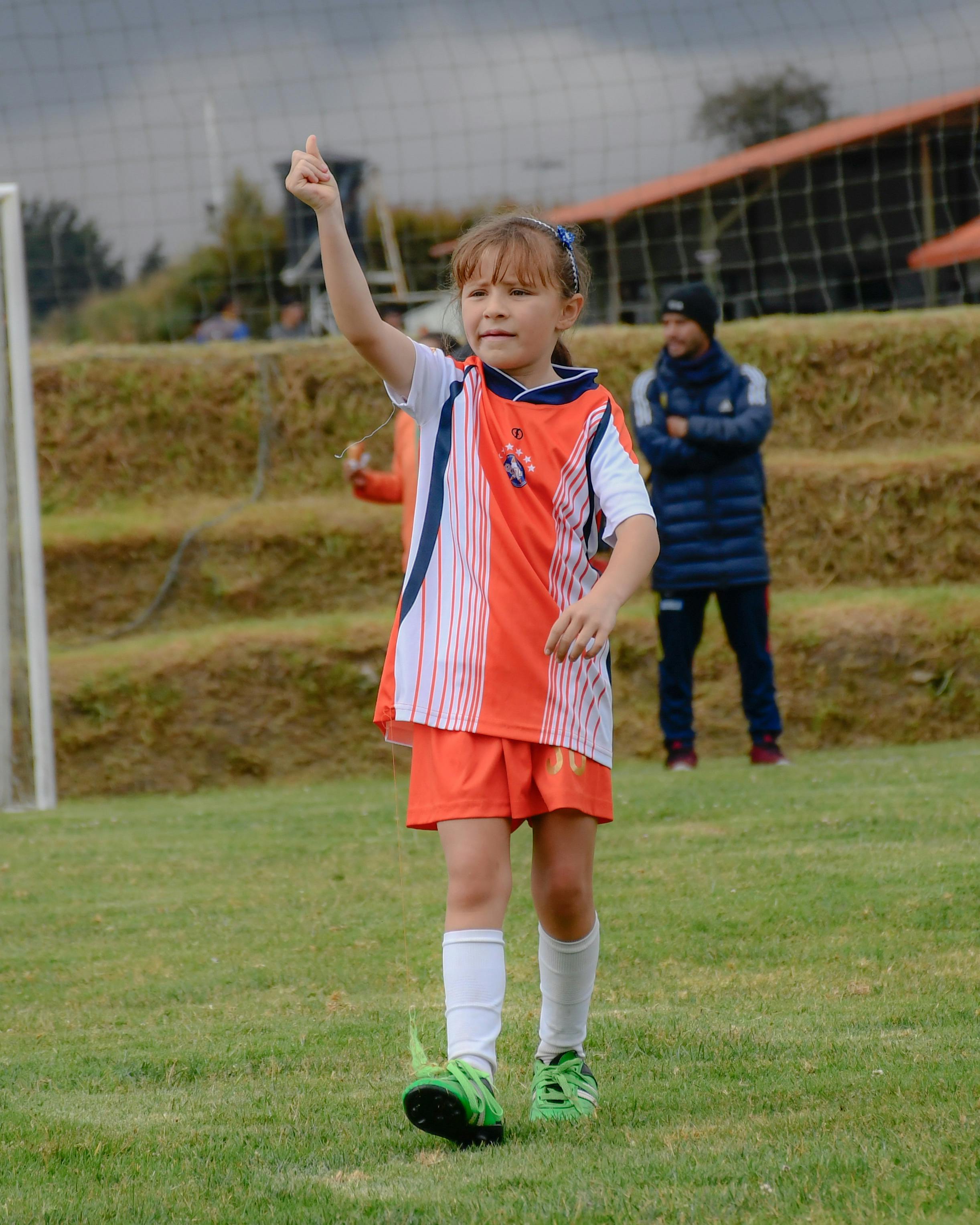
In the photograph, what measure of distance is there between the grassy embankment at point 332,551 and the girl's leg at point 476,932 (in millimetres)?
6821

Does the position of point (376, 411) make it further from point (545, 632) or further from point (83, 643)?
point (545, 632)

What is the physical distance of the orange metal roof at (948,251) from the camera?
50.1ft

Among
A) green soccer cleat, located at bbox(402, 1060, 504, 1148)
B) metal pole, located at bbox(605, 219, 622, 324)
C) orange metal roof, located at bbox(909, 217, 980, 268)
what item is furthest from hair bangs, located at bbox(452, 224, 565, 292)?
orange metal roof, located at bbox(909, 217, 980, 268)

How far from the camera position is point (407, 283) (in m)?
21.9

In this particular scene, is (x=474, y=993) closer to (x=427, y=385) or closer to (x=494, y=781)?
(x=494, y=781)

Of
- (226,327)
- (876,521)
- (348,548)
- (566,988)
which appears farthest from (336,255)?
(226,327)

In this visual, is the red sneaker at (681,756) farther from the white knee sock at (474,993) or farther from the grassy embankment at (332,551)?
the white knee sock at (474,993)

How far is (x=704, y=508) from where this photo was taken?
7.99 metres

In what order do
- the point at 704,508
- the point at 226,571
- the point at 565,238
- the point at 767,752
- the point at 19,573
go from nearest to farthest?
→ the point at 565,238 → the point at 704,508 → the point at 767,752 → the point at 19,573 → the point at 226,571

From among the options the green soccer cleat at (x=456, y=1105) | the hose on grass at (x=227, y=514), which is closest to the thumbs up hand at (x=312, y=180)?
the green soccer cleat at (x=456, y=1105)

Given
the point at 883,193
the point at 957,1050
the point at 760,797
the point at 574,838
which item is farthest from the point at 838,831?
the point at 883,193

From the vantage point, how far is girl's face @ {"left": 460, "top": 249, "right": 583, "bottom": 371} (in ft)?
10.4

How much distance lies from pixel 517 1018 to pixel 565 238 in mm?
1933

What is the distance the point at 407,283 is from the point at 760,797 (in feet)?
53.1
